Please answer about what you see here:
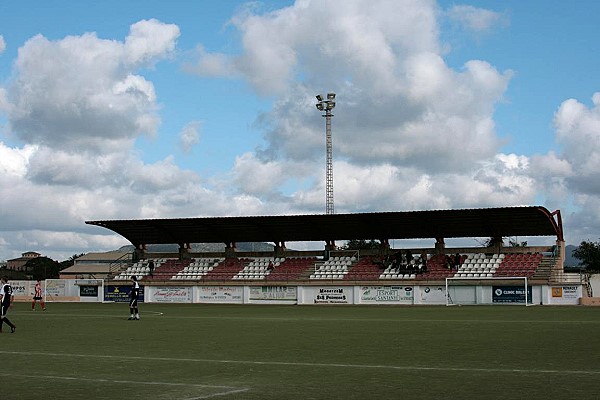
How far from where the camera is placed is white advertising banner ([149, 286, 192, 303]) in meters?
74.3

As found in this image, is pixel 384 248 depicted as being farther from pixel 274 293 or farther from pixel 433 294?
pixel 274 293

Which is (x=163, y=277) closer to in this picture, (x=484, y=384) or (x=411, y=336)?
(x=411, y=336)

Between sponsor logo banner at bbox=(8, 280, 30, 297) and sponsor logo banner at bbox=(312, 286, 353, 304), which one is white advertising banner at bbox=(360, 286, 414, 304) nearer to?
sponsor logo banner at bbox=(312, 286, 353, 304)

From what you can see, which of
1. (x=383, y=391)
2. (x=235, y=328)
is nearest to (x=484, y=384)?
(x=383, y=391)

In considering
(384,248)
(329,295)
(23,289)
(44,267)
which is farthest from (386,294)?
(44,267)

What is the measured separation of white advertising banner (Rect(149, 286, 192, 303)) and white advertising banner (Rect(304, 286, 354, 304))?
473 inches

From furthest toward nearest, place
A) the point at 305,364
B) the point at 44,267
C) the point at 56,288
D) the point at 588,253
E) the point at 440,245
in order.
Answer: the point at 44,267, the point at 588,253, the point at 56,288, the point at 440,245, the point at 305,364

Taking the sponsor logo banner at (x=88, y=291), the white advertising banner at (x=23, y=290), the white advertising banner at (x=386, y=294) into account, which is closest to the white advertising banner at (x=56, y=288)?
the sponsor logo banner at (x=88, y=291)

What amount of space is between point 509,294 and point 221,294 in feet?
86.1

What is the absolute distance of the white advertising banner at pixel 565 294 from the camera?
60438 mm

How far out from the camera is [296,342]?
79.2 feet

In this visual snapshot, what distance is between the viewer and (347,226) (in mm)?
73688

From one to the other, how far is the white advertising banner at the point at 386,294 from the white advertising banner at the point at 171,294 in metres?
17.4

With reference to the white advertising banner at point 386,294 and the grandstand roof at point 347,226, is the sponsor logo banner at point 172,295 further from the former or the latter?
the white advertising banner at point 386,294
